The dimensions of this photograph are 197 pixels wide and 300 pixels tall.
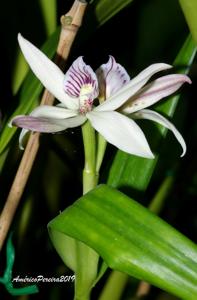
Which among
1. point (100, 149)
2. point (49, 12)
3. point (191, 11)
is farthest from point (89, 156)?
point (49, 12)

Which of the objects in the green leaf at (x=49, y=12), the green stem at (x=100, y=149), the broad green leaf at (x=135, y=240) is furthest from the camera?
the green leaf at (x=49, y=12)

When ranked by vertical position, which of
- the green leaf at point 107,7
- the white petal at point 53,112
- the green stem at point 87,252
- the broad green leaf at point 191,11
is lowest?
the green stem at point 87,252

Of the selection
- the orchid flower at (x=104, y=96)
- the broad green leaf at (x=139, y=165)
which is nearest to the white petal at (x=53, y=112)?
the orchid flower at (x=104, y=96)

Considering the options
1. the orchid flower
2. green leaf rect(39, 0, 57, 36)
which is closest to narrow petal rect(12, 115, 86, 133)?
the orchid flower

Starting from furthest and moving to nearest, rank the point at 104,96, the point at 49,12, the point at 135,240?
the point at 49,12 → the point at 104,96 → the point at 135,240

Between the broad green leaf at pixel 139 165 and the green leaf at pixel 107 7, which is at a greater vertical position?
the green leaf at pixel 107 7

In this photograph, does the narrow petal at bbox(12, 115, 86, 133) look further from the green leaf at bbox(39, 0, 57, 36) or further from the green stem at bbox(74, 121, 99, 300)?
the green leaf at bbox(39, 0, 57, 36)

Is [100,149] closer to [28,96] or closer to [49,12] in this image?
[28,96]

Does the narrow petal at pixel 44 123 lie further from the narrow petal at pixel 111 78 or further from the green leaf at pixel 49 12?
the green leaf at pixel 49 12
